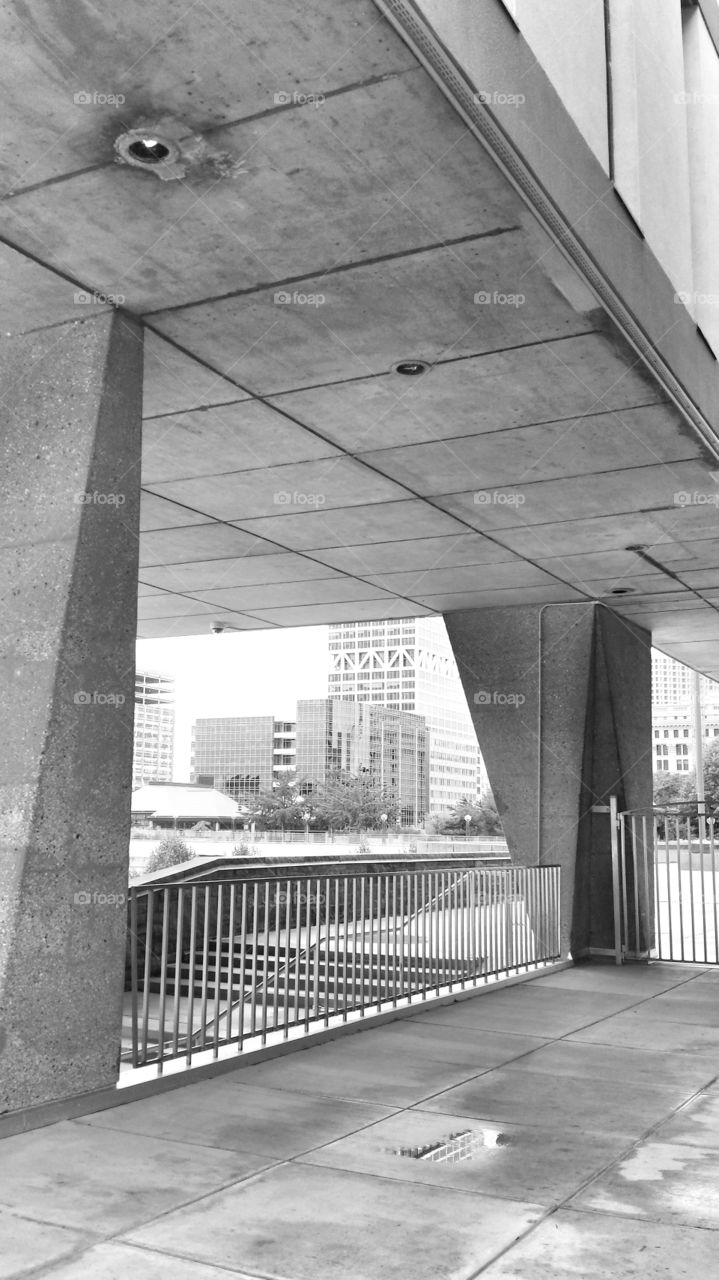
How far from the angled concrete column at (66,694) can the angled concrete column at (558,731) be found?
8555 mm

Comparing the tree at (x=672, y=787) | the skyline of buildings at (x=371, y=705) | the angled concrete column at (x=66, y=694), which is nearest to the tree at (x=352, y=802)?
the skyline of buildings at (x=371, y=705)

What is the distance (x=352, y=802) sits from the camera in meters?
113

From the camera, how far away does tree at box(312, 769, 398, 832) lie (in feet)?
360

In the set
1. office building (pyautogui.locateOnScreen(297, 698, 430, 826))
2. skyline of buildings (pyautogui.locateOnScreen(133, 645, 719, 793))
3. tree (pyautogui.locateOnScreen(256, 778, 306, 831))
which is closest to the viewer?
tree (pyautogui.locateOnScreen(256, 778, 306, 831))

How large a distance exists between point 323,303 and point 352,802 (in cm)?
10827

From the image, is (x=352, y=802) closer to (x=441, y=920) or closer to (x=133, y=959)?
(x=441, y=920)

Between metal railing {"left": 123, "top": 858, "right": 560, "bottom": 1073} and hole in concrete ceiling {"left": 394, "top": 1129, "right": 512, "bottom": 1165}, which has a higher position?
metal railing {"left": 123, "top": 858, "right": 560, "bottom": 1073}

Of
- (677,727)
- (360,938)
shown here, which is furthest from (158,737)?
(360,938)

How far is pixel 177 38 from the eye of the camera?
409 centimetres

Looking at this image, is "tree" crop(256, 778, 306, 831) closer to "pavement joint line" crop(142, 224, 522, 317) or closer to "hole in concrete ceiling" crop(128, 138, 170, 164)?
"pavement joint line" crop(142, 224, 522, 317)

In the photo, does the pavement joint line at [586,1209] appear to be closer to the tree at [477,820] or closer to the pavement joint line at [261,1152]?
the pavement joint line at [261,1152]

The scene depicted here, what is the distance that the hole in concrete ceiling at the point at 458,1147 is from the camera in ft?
18.6

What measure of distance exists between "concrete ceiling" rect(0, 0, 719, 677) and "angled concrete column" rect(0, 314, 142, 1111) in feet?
1.50

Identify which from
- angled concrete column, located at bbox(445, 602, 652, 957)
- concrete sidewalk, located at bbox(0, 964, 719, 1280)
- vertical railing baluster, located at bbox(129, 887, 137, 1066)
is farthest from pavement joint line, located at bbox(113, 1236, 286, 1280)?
angled concrete column, located at bbox(445, 602, 652, 957)
